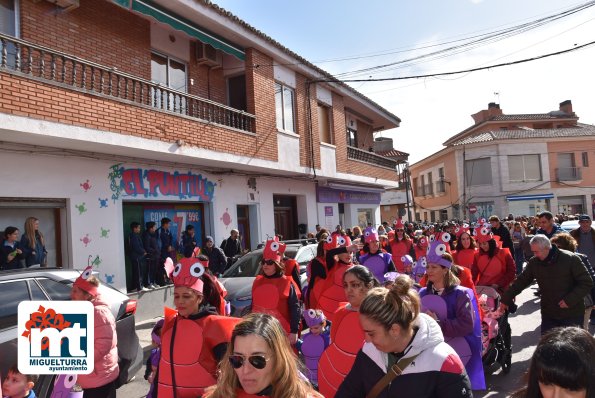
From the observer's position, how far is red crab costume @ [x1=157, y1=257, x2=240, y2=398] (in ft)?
9.89

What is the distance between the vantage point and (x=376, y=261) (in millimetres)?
7047

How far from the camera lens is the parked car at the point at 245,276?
7.67 meters

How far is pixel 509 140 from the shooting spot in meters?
37.7

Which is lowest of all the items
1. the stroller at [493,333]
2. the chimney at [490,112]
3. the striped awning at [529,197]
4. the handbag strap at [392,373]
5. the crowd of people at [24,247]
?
the stroller at [493,333]

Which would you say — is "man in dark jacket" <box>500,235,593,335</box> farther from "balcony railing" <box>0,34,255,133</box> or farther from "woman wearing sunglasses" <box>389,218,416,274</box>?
"balcony railing" <box>0,34,255,133</box>

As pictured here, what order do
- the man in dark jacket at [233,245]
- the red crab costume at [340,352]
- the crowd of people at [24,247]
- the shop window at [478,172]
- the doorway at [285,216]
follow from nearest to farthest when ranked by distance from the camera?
the red crab costume at [340,352] < the crowd of people at [24,247] < the man in dark jacket at [233,245] < the doorway at [285,216] < the shop window at [478,172]

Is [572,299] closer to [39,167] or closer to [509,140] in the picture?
[39,167]

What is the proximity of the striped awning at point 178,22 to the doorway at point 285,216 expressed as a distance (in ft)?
18.7

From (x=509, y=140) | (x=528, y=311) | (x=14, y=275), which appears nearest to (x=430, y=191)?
(x=509, y=140)

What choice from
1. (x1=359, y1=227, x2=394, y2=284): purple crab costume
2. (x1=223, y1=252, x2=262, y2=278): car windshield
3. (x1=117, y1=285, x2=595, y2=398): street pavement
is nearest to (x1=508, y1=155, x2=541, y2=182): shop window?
(x1=117, y1=285, x2=595, y2=398): street pavement

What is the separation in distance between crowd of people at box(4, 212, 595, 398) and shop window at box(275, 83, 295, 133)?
9040mm

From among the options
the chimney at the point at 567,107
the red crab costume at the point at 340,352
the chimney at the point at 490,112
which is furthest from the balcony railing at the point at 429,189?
the red crab costume at the point at 340,352

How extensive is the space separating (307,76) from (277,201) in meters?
4.48

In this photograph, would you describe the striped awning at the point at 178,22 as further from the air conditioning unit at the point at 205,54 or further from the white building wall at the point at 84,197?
the white building wall at the point at 84,197
